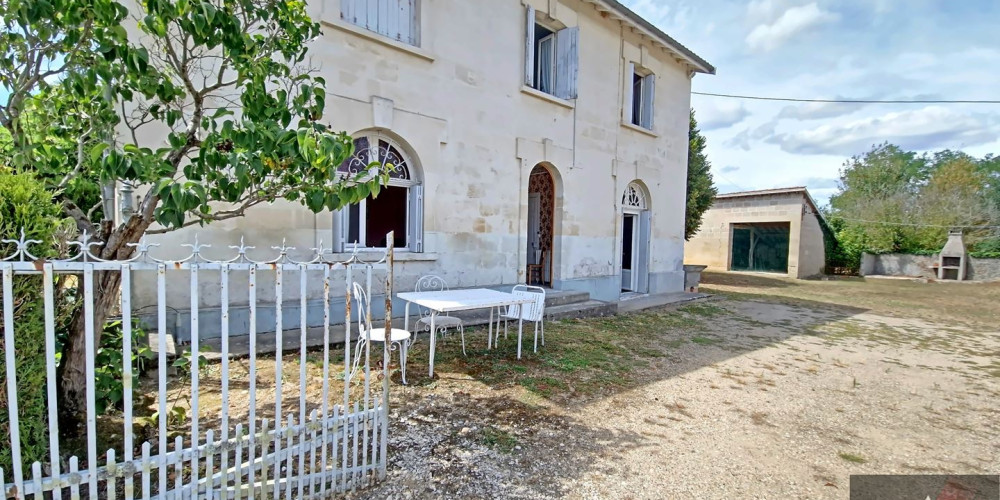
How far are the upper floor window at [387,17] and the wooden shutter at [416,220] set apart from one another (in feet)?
7.28

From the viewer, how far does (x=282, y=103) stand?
280cm

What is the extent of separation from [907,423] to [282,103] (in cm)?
560

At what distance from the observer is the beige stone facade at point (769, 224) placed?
65.3 feet

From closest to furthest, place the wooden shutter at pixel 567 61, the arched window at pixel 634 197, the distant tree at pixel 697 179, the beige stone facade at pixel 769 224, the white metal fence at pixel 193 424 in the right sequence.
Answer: the white metal fence at pixel 193 424, the wooden shutter at pixel 567 61, the arched window at pixel 634 197, the distant tree at pixel 697 179, the beige stone facade at pixel 769 224

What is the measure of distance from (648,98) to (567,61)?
3047 mm

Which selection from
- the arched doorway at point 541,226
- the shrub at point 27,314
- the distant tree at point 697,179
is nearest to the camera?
the shrub at point 27,314

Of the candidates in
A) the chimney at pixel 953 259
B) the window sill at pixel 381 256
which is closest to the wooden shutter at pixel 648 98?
the window sill at pixel 381 256

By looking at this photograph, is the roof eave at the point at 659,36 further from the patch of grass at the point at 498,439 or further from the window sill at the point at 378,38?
the patch of grass at the point at 498,439

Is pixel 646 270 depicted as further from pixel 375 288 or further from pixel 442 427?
pixel 442 427

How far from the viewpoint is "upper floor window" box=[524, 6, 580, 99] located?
8789 millimetres

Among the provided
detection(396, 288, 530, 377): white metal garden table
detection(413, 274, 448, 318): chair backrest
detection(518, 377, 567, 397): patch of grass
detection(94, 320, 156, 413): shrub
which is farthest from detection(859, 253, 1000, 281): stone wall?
detection(94, 320, 156, 413): shrub

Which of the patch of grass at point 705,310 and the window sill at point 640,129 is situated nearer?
the patch of grass at point 705,310

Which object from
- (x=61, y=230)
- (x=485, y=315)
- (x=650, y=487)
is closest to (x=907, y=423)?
(x=650, y=487)

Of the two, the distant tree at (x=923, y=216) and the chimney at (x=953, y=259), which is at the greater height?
the distant tree at (x=923, y=216)
